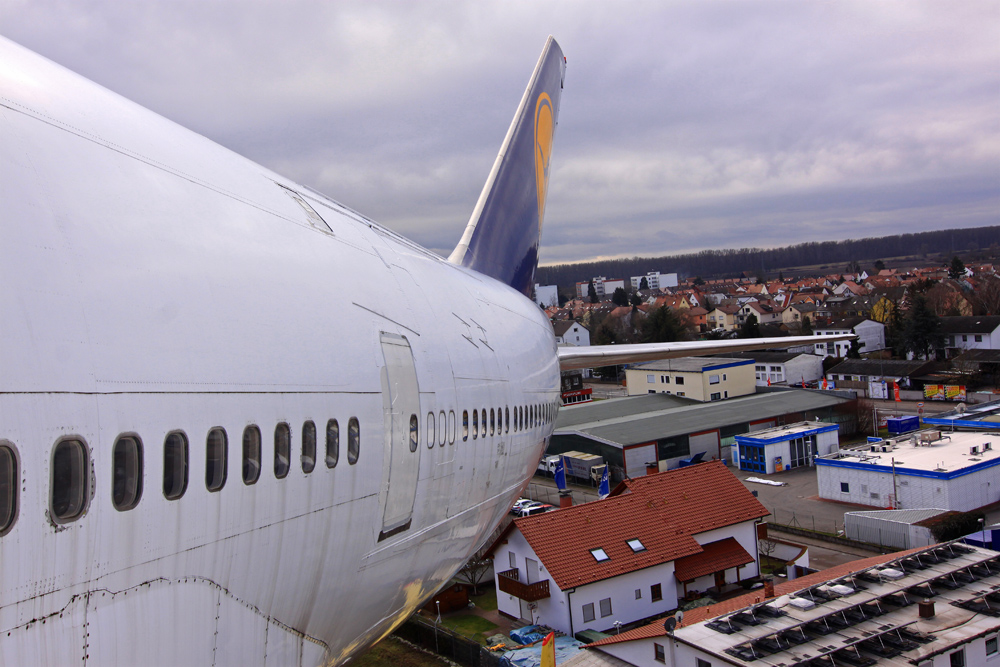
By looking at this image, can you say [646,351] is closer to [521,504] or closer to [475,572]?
[475,572]

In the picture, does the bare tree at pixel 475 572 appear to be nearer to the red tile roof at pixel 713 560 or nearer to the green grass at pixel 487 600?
the green grass at pixel 487 600

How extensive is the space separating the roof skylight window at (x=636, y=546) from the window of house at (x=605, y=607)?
166 centimetres

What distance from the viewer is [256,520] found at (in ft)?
12.7

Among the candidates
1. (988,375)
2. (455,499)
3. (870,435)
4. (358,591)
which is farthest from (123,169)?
(988,375)

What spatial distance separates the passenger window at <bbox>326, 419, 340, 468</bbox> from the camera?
178 inches

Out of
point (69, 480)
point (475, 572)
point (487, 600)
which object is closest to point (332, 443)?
point (69, 480)

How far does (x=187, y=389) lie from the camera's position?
3.38 metres

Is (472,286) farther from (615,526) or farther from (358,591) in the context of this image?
(615,526)

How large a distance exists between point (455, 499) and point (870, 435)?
4232cm

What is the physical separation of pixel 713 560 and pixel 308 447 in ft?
64.9

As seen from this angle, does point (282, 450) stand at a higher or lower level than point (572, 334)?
lower

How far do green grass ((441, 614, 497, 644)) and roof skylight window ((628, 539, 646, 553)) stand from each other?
4505mm

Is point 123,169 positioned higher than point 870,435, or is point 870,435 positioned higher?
point 123,169

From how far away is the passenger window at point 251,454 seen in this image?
3.75 m
